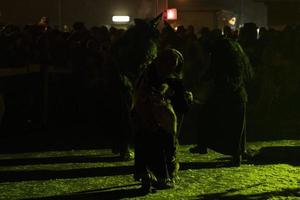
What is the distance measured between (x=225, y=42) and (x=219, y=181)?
2.00m

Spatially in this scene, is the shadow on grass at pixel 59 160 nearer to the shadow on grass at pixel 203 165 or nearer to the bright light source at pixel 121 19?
the shadow on grass at pixel 203 165

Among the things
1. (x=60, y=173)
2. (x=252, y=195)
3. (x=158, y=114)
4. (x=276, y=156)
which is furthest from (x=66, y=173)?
(x=276, y=156)

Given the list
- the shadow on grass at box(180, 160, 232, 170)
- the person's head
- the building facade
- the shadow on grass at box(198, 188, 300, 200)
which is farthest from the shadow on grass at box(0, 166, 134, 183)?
the building facade

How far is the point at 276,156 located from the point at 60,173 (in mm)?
3443

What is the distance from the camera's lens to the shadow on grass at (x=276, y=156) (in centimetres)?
977

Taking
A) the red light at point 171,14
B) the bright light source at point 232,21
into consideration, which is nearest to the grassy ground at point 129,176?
the red light at point 171,14

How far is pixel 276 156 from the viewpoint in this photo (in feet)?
33.3

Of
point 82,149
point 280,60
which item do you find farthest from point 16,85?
point 280,60

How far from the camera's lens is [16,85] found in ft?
39.7

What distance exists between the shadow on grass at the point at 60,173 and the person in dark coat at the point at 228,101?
1.36 meters

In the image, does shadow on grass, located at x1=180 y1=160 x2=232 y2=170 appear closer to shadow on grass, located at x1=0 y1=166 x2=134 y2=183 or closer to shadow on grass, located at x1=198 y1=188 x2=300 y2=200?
shadow on grass, located at x1=0 y1=166 x2=134 y2=183

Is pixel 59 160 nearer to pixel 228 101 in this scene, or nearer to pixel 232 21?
pixel 228 101

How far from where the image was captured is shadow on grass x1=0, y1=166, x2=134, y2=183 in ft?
28.4

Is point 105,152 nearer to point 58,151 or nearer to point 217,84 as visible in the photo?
point 58,151
